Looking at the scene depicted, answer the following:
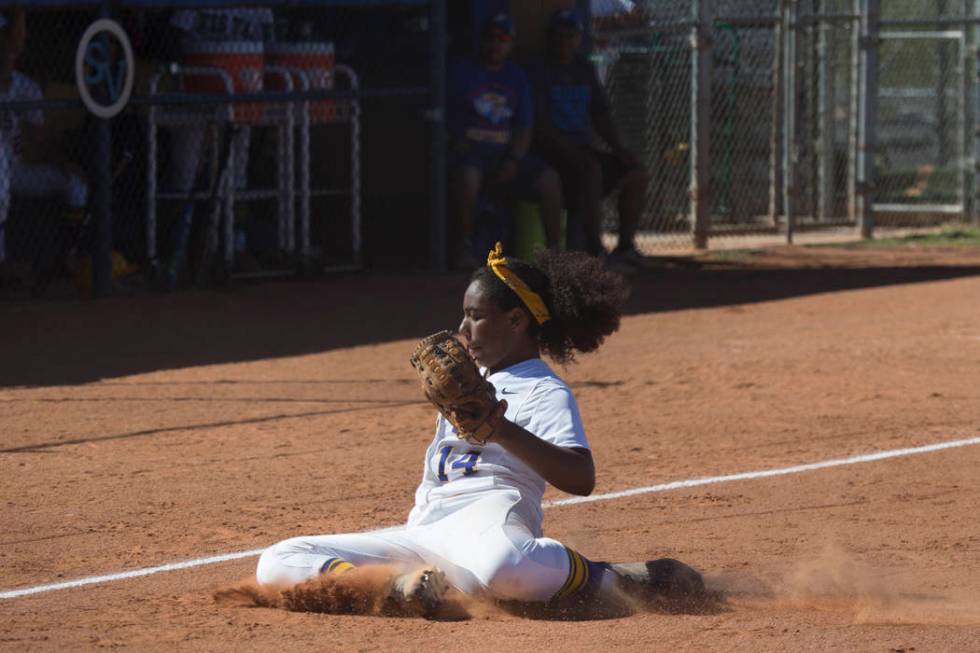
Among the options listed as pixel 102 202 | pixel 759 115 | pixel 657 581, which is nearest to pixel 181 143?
pixel 102 202

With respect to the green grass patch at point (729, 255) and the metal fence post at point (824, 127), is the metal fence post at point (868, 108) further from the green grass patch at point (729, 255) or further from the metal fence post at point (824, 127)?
the green grass patch at point (729, 255)

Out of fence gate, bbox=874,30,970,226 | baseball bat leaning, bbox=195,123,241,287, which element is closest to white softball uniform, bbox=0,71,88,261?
baseball bat leaning, bbox=195,123,241,287

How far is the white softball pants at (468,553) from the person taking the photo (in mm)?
4617

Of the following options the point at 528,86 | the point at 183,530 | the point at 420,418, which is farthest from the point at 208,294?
the point at 183,530

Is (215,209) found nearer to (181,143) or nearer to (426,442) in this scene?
(181,143)

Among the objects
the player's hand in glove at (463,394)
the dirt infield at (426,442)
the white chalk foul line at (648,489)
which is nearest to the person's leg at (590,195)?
the dirt infield at (426,442)

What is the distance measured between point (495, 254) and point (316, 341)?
245 inches

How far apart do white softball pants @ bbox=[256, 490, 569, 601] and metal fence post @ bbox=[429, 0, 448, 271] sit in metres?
9.36

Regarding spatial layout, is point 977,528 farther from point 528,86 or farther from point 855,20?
point 855,20

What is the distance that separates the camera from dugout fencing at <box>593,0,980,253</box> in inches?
653

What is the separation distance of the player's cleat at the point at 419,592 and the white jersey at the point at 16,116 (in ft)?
24.9

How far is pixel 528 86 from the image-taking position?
1386 centimetres

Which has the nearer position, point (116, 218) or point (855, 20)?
point (116, 218)

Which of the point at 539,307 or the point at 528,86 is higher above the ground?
the point at 528,86
